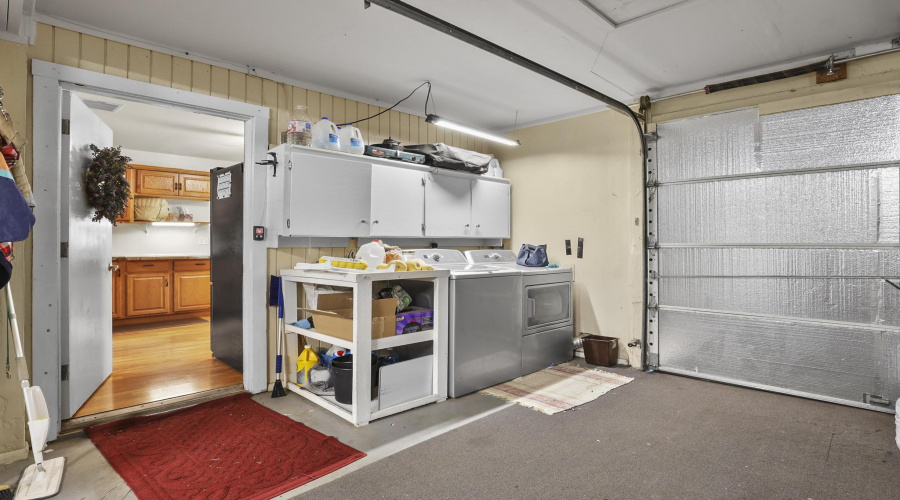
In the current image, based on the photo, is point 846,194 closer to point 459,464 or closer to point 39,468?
point 459,464

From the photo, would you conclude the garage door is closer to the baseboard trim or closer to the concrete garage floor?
the concrete garage floor

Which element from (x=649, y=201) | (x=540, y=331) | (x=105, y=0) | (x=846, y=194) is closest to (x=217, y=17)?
(x=105, y=0)

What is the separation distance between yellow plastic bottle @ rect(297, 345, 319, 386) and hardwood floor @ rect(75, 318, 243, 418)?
24.7 inches

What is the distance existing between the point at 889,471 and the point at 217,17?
433 centimetres

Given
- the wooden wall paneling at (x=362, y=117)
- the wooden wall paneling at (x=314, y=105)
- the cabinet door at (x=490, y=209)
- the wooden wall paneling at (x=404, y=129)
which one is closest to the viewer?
the wooden wall paneling at (x=314, y=105)

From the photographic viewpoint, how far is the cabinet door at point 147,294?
599cm

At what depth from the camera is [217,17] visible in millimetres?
2711

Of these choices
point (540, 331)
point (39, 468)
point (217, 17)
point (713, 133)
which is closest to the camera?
point (39, 468)

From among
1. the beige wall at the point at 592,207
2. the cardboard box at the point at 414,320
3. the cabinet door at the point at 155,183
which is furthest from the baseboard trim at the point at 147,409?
the cabinet door at the point at 155,183

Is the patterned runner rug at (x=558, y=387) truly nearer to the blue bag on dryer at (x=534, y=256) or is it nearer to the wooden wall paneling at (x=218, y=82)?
the blue bag on dryer at (x=534, y=256)

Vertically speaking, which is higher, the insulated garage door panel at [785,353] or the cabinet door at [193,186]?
the cabinet door at [193,186]

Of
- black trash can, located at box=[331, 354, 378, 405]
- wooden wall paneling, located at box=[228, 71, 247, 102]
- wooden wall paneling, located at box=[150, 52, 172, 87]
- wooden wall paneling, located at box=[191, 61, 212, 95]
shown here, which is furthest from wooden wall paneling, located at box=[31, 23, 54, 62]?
black trash can, located at box=[331, 354, 378, 405]

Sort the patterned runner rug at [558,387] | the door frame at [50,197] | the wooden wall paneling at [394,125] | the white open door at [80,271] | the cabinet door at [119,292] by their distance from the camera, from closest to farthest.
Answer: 1. the door frame at [50,197]
2. the white open door at [80,271]
3. the patterned runner rug at [558,387]
4. the wooden wall paneling at [394,125]
5. the cabinet door at [119,292]

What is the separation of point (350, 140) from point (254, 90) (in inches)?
30.8
